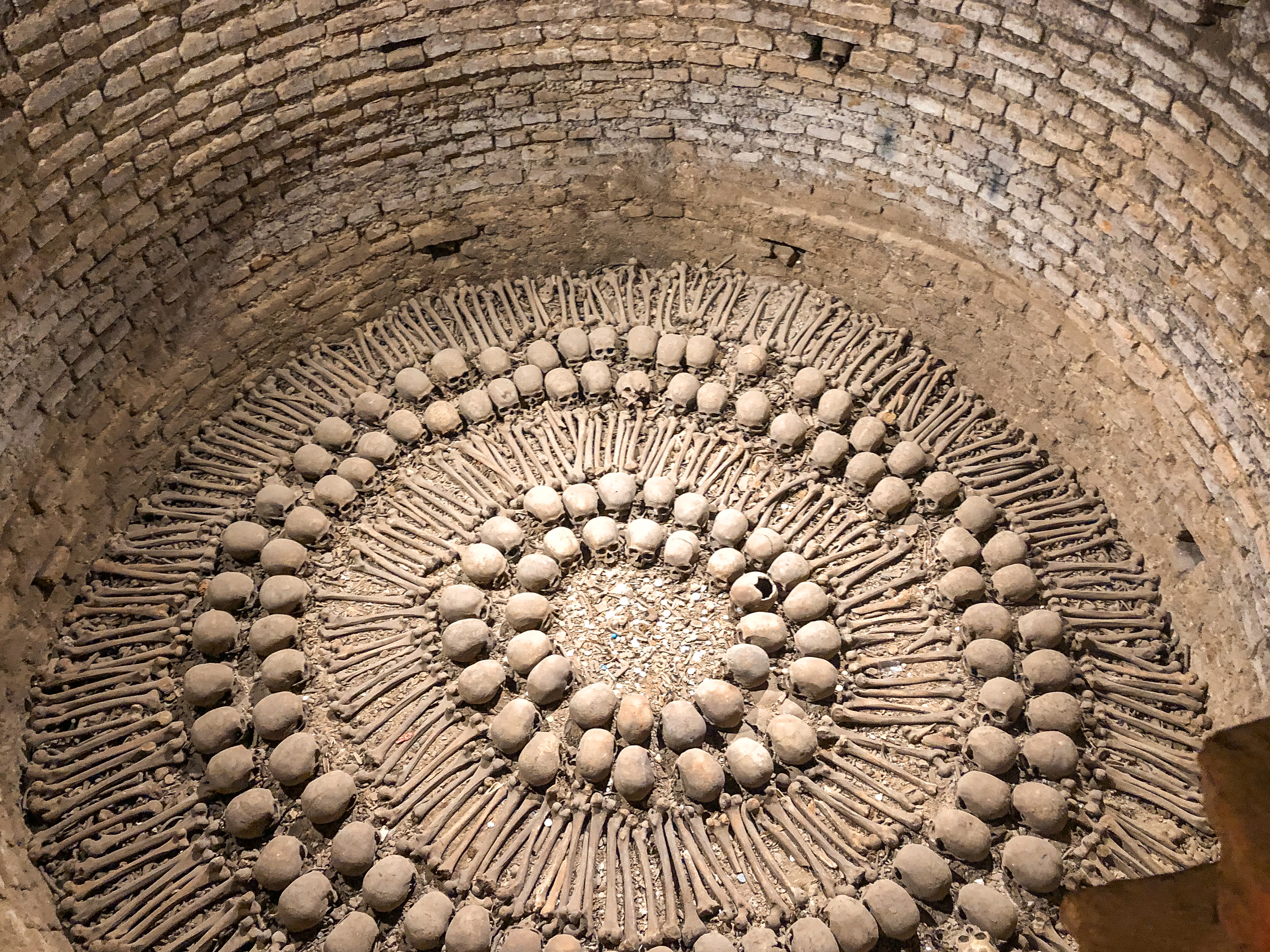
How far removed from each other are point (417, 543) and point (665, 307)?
2.07 metres

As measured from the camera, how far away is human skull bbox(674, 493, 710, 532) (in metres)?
4.71

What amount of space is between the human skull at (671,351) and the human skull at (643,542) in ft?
3.54

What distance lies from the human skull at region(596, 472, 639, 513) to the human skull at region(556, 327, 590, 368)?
0.88m

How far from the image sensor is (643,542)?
465 cm

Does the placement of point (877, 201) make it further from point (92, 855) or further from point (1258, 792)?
point (92, 855)

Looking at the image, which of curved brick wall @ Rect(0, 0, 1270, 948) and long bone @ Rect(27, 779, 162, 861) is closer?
long bone @ Rect(27, 779, 162, 861)

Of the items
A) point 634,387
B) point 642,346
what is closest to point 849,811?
point 634,387

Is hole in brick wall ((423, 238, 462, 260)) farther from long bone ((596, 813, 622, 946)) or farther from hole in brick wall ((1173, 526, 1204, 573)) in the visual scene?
hole in brick wall ((1173, 526, 1204, 573))

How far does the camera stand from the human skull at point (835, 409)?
5090 mm

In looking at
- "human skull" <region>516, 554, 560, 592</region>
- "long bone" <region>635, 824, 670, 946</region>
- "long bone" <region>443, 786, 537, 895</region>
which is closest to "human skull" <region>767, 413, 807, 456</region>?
A: "human skull" <region>516, 554, 560, 592</region>

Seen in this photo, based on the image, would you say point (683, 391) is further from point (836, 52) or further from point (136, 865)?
point (136, 865)

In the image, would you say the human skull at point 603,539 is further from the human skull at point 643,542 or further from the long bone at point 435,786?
the long bone at point 435,786

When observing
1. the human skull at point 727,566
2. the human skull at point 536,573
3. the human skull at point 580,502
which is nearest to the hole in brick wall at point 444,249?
the human skull at point 580,502

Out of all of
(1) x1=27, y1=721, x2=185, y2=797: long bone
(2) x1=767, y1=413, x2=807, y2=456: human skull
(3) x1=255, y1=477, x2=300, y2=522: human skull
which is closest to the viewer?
(1) x1=27, y1=721, x2=185, y2=797: long bone
